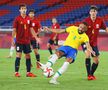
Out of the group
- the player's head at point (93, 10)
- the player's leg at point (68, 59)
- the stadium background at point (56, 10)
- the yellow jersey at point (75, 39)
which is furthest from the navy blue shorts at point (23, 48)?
the stadium background at point (56, 10)

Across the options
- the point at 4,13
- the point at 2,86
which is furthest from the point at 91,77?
the point at 4,13

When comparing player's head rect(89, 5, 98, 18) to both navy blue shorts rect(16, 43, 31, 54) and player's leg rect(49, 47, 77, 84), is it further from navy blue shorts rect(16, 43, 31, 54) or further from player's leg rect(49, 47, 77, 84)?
navy blue shorts rect(16, 43, 31, 54)

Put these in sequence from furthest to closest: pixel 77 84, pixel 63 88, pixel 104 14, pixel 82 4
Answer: pixel 82 4 → pixel 104 14 → pixel 77 84 → pixel 63 88

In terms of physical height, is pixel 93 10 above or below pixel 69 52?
above

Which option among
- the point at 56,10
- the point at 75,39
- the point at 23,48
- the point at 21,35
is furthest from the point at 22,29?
the point at 56,10

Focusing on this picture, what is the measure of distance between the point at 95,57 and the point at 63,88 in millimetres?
2549

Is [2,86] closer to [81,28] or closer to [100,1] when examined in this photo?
[81,28]

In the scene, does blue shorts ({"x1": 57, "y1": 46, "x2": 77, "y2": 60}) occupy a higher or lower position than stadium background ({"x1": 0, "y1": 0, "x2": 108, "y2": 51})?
lower

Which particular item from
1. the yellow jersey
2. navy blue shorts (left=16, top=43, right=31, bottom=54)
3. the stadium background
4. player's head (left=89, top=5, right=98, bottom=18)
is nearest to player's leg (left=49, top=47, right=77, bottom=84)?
the yellow jersey

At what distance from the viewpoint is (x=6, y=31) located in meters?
34.1

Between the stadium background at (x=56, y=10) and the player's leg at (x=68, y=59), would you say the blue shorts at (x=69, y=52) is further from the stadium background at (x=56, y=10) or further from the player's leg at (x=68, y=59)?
the stadium background at (x=56, y=10)

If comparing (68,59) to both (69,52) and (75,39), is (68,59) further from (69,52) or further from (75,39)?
(75,39)

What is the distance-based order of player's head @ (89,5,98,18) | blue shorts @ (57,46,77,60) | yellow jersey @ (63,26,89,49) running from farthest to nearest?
player's head @ (89,5,98,18)
yellow jersey @ (63,26,89,49)
blue shorts @ (57,46,77,60)

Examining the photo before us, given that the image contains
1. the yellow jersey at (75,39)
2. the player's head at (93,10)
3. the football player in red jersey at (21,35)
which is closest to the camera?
the yellow jersey at (75,39)
